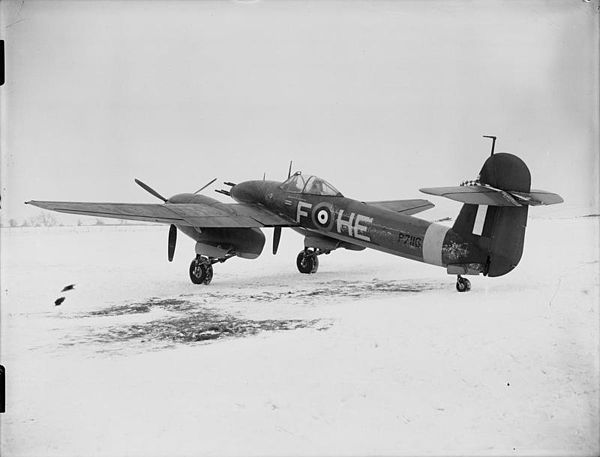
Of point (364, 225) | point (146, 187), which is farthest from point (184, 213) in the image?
point (364, 225)

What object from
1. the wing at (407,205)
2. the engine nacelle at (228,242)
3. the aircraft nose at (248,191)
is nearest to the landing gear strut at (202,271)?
the engine nacelle at (228,242)

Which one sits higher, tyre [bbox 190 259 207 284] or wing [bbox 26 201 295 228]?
wing [bbox 26 201 295 228]

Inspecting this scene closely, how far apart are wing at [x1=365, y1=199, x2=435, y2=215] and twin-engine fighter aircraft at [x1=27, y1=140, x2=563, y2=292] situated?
0.03 meters

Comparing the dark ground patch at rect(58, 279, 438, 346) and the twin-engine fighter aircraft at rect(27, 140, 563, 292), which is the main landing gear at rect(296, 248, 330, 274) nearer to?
the twin-engine fighter aircraft at rect(27, 140, 563, 292)

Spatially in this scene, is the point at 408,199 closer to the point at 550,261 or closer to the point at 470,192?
the point at 550,261

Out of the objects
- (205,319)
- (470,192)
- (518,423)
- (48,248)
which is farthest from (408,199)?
(518,423)

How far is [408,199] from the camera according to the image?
1741cm

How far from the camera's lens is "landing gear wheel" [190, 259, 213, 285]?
43.1ft

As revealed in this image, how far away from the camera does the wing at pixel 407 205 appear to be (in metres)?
16.6

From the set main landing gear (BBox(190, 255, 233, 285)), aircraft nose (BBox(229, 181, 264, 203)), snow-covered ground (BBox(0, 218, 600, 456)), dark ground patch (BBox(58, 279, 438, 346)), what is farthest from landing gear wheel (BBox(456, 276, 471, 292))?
aircraft nose (BBox(229, 181, 264, 203))

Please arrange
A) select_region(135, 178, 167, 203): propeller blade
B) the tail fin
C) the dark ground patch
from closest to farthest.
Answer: the dark ground patch → the tail fin → select_region(135, 178, 167, 203): propeller blade

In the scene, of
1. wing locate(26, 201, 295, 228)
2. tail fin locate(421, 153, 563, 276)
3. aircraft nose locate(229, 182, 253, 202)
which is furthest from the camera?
aircraft nose locate(229, 182, 253, 202)

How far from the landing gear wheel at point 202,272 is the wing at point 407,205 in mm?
5440

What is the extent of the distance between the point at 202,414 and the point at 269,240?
63.4 feet
